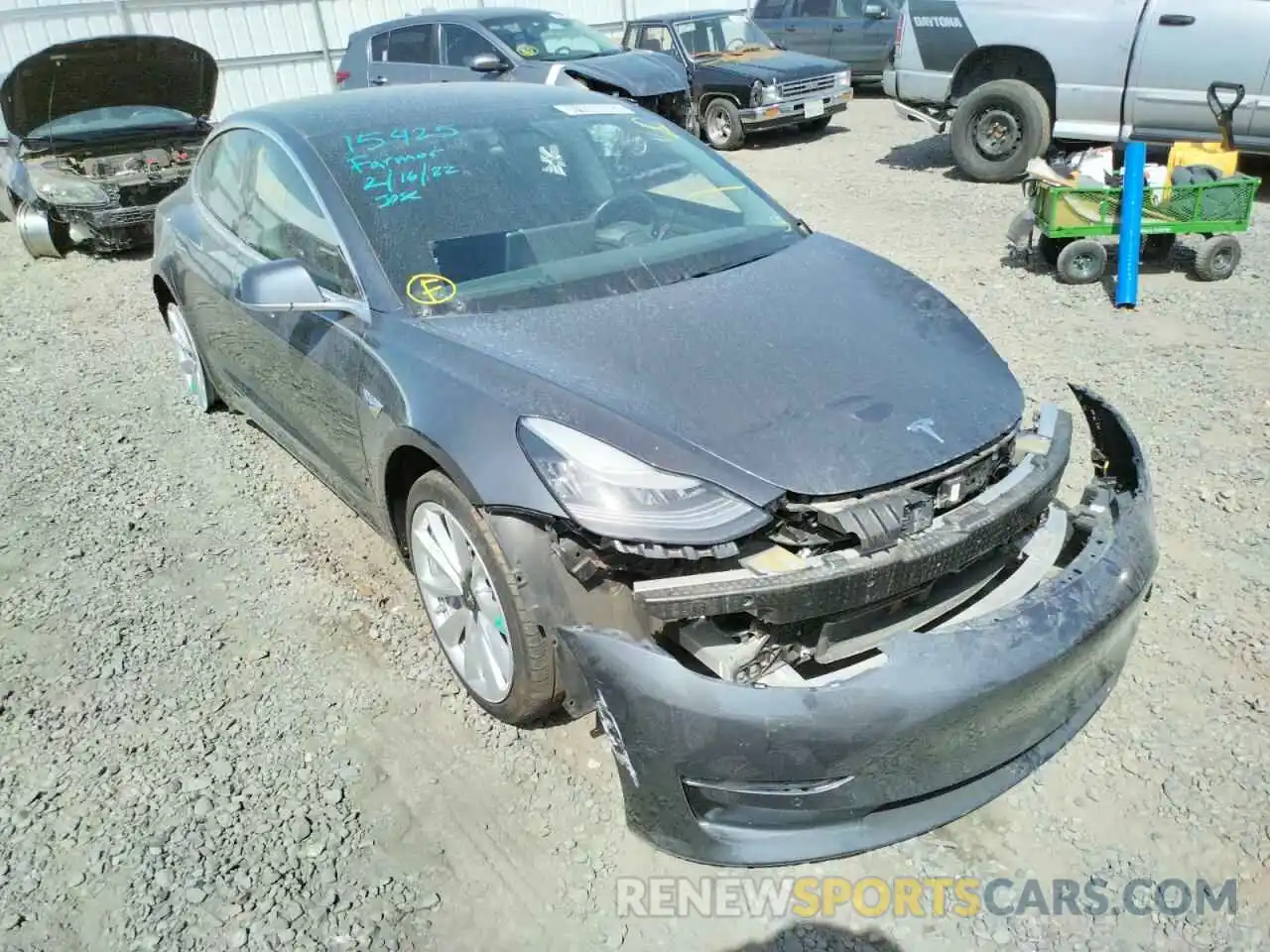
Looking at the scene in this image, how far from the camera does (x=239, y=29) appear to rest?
14227 millimetres

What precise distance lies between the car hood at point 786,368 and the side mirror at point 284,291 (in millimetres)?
452

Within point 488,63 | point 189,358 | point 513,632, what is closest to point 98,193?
point 189,358

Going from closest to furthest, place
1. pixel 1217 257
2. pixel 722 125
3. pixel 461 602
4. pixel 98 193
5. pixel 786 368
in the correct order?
pixel 786 368 < pixel 461 602 < pixel 1217 257 < pixel 98 193 < pixel 722 125

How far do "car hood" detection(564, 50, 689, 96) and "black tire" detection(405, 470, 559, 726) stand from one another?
27.5 feet

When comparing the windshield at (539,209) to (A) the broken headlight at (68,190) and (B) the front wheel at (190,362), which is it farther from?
(A) the broken headlight at (68,190)

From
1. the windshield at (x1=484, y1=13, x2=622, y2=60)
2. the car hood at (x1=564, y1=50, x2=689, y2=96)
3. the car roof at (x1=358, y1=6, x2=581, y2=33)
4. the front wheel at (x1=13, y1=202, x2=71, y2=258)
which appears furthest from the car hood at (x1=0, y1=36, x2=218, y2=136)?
the car hood at (x1=564, y1=50, x2=689, y2=96)

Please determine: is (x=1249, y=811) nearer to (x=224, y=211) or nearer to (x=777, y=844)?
(x=777, y=844)

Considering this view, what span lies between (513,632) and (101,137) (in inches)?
310

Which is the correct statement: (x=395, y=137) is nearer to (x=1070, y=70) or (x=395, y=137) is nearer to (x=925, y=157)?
(x=1070, y=70)

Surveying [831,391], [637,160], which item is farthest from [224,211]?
[831,391]

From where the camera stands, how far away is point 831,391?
7.75 feet

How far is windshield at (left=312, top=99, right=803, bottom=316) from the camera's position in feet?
→ 9.29

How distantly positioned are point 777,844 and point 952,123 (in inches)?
317

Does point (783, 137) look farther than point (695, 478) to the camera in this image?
Yes
